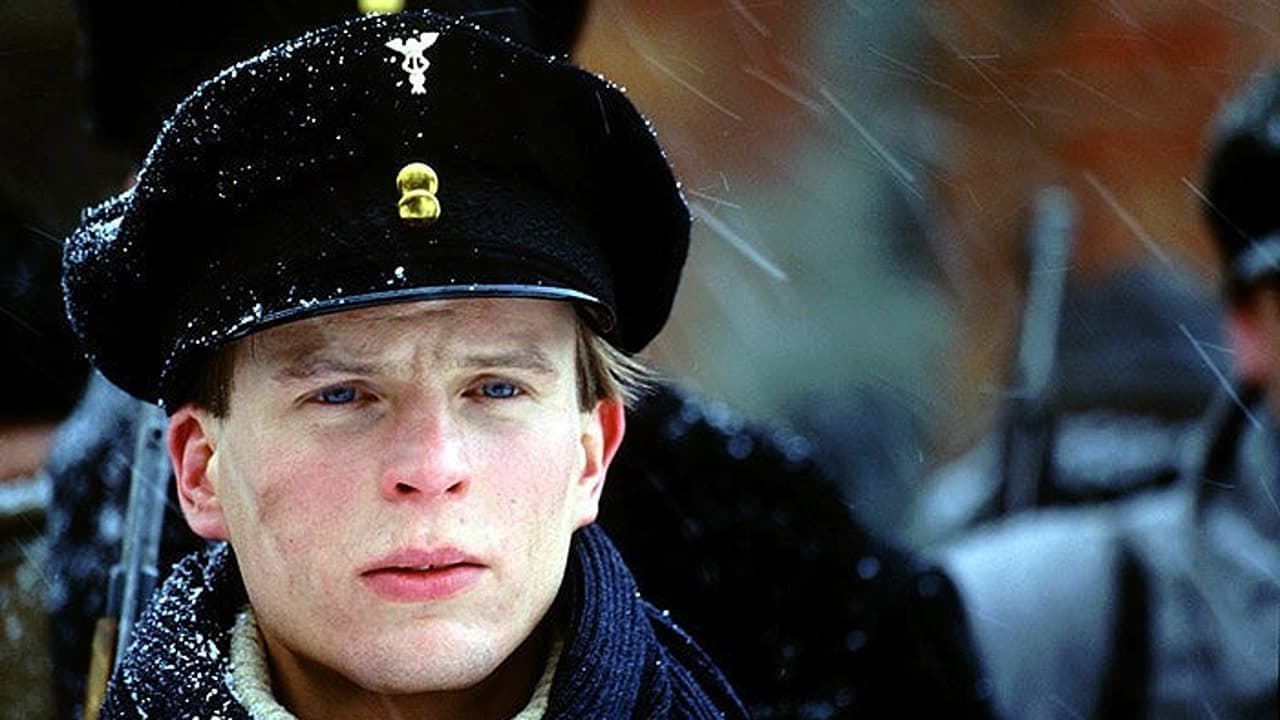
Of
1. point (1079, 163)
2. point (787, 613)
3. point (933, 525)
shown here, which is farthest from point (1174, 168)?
point (787, 613)

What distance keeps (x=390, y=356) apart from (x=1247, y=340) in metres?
2.19

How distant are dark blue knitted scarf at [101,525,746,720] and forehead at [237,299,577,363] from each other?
16.2 inches

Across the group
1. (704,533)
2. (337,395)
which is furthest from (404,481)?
(704,533)

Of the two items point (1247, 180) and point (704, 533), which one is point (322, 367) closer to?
point (704, 533)

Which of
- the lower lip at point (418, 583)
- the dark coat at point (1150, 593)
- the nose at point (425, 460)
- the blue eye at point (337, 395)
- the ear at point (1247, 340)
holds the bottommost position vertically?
the dark coat at point (1150, 593)

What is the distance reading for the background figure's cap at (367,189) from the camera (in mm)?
2615

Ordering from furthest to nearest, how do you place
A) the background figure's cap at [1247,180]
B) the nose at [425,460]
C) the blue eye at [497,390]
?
the background figure's cap at [1247,180]
the blue eye at [497,390]
the nose at [425,460]

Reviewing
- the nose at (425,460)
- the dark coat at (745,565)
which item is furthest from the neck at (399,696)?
the dark coat at (745,565)

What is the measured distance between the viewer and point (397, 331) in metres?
2.62

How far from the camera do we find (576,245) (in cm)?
275

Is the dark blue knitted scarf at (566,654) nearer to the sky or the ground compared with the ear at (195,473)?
nearer to the ground

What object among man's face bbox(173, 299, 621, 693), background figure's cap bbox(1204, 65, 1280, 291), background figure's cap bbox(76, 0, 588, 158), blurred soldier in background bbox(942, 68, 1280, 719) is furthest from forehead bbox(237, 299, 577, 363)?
background figure's cap bbox(1204, 65, 1280, 291)

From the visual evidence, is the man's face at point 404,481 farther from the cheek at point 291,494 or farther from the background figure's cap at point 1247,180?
the background figure's cap at point 1247,180

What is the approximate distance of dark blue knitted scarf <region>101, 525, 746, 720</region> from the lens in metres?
2.78
